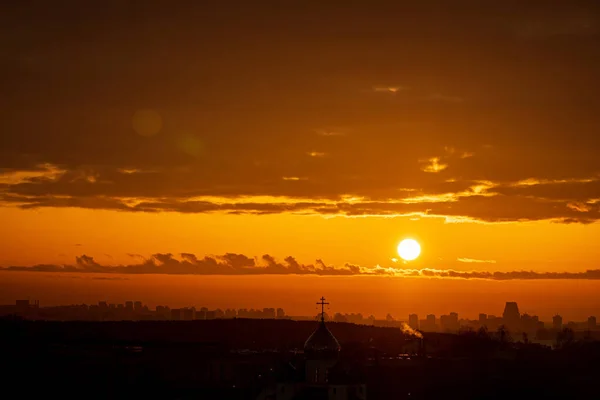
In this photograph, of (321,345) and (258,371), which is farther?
(258,371)

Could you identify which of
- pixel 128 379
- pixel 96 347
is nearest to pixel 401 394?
pixel 128 379

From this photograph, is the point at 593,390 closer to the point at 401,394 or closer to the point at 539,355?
the point at 401,394

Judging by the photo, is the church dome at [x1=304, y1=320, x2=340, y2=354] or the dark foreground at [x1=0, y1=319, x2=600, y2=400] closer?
the church dome at [x1=304, y1=320, x2=340, y2=354]

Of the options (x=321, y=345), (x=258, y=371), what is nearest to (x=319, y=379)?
(x=321, y=345)

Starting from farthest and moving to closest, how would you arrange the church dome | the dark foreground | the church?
the dark foreground, the church dome, the church

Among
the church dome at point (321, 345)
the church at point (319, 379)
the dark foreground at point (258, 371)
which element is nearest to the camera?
the church at point (319, 379)

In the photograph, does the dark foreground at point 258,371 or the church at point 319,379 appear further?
the dark foreground at point 258,371

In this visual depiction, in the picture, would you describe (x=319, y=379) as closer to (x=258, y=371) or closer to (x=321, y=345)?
(x=321, y=345)

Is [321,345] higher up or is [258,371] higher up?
[321,345]

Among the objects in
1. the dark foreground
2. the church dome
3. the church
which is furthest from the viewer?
the dark foreground

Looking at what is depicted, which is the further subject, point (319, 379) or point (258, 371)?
point (258, 371)
